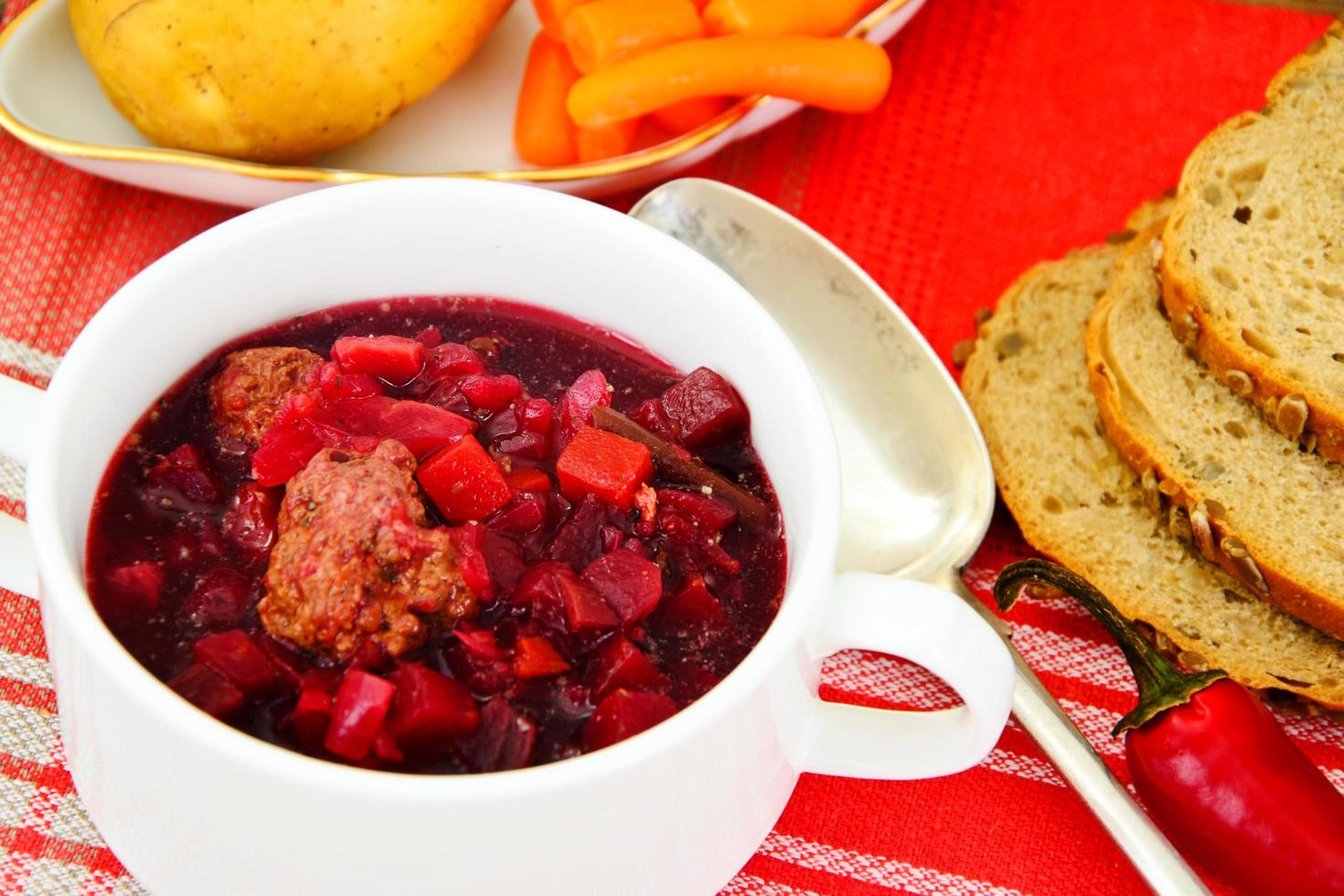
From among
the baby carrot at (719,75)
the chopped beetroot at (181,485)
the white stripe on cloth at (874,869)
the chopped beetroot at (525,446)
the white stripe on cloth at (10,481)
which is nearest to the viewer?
the chopped beetroot at (181,485)

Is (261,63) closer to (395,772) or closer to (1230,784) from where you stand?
(395,772)

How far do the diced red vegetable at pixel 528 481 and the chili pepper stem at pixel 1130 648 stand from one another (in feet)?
3.30

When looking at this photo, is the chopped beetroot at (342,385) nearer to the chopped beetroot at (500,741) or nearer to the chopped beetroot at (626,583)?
the chopped beetroot at (626,583)

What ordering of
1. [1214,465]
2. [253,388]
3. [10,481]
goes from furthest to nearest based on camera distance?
[1214,465], [10,481], [253,388]

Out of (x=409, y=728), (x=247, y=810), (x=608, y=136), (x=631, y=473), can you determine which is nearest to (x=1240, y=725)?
(x=631, y=473)

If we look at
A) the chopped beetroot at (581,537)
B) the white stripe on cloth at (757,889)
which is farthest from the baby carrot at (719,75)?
the white stripe on cloth at (757,889)

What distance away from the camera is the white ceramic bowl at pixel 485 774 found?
1.76 m

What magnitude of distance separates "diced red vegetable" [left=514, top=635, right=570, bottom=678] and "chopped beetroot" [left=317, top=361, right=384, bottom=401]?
57 cm

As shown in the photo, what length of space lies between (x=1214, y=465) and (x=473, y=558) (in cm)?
191

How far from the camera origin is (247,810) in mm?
1782

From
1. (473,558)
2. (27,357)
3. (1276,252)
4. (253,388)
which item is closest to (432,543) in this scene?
(473,558)

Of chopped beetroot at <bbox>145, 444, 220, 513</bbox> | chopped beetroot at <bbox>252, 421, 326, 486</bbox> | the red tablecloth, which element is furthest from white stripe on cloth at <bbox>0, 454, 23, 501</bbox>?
chopped beetroot at <bbox>252, 421, 326, 486</bbox>

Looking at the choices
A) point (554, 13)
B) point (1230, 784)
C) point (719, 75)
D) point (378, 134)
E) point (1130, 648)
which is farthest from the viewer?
point (378, 134)

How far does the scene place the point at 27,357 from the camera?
3193 mm
